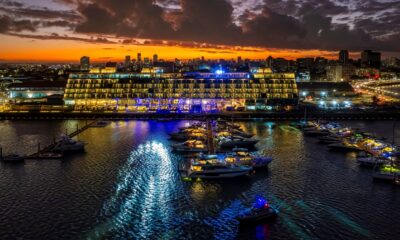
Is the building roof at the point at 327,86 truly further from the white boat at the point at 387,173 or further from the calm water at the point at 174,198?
the white boat at the point at 387,173

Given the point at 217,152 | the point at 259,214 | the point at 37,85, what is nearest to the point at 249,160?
the point at 217,152

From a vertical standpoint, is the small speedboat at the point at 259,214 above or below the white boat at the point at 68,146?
below

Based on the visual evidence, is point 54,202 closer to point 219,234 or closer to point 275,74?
point 219,234

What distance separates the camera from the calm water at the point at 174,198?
19188 mm

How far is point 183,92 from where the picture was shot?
64.8m

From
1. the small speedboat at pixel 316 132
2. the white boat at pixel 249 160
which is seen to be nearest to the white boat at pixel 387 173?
the white boat at pixel 249 160

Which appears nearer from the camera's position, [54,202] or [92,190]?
[54,202]

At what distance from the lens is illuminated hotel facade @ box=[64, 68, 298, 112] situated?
62656 millimetres

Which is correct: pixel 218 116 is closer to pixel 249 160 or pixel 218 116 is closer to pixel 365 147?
pixel 365 147

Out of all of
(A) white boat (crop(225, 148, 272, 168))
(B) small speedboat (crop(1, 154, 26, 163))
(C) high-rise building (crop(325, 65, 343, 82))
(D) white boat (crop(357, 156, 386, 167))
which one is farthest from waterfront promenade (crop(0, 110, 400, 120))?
(C) high-rise building (crop(325, 65, 343, 82))

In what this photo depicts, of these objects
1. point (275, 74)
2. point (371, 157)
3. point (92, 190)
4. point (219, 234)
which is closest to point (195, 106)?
point (275, 74)

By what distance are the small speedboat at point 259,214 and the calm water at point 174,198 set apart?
1.22 ft

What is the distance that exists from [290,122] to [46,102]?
3652 centimetres

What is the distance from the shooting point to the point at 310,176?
27.7 meters
